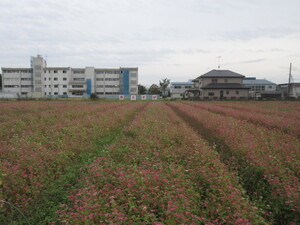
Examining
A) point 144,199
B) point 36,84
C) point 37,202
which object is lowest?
point 37,202

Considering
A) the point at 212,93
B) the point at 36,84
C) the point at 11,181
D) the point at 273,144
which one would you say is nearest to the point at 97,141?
the point at 11,181

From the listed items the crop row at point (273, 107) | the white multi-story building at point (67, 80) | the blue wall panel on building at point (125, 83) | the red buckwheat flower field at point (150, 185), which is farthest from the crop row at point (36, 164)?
the white multi-story building at point (67, 80)

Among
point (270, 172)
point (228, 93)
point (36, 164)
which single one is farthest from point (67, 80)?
point (270, 172)

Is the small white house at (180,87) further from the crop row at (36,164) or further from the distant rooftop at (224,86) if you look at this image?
the crop row at (36,164)

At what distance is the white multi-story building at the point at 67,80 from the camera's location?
8325cm

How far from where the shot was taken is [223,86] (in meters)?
58.0

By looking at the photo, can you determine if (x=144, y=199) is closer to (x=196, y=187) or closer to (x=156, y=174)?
(x=156, y=174)

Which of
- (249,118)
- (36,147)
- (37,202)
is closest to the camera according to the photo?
(37,202)

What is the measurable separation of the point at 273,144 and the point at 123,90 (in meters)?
78.8

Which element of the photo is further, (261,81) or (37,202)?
(261,81)

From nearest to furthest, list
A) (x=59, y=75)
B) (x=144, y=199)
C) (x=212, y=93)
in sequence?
(x=144, y=199), (x=212, y=93), (x=59, y=75)

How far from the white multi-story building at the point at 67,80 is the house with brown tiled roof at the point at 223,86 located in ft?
110

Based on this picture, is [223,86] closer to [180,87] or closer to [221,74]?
[221,74]

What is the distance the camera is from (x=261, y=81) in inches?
Answer: 3339
